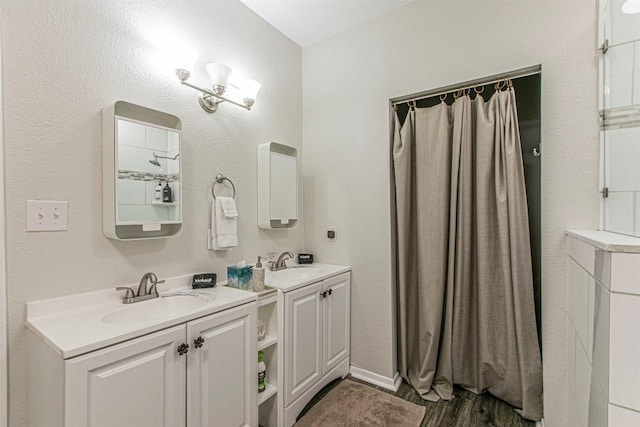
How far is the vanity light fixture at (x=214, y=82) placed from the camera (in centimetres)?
167

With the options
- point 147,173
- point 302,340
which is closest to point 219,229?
point 147,173

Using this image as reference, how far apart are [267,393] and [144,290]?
2.95 feet

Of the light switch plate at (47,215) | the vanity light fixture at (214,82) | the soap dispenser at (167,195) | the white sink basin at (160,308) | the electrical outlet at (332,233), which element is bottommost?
the white sink basin at (160,308)

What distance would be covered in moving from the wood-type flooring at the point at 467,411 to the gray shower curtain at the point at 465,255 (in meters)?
0.06

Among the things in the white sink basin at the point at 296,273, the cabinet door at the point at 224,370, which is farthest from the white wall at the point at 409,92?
the cabinet door at the point at 224,370

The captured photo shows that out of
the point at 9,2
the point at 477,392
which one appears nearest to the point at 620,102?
the point at 477,392

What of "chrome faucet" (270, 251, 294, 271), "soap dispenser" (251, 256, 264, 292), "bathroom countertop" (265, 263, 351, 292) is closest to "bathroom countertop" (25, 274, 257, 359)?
"soap dispenser" (251, 256, 264, 292)

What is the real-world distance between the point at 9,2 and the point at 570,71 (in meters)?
2.65

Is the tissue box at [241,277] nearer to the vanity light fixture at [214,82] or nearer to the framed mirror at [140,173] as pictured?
the framed mirror at [140,173]

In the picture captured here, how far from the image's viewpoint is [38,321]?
3.93 feet

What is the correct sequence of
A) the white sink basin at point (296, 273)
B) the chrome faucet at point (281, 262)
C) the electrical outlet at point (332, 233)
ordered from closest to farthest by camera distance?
the white sink basin at point (296, 273), the chrome faucet at point (281, 262), the electrical outlet at point (332, 233)

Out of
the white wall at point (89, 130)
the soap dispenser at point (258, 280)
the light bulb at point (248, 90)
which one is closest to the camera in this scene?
the white wall at point (89, 130)

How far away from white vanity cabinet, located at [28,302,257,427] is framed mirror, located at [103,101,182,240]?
1.91 ft

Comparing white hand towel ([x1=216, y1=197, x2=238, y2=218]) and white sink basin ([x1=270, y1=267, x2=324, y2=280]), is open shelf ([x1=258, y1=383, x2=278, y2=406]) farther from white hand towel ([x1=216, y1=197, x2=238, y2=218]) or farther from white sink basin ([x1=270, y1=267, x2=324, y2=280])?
white hand towel ([x1=216, y1=197, x2=238, y2=218])
